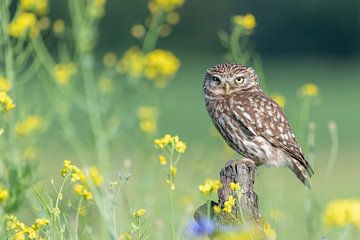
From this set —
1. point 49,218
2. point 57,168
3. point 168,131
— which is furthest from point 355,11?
point 49,218

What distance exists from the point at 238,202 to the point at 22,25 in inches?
138

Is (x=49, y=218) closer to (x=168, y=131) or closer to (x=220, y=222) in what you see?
(x=220, y=222)

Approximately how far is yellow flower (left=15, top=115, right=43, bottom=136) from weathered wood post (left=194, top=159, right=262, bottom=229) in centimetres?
260

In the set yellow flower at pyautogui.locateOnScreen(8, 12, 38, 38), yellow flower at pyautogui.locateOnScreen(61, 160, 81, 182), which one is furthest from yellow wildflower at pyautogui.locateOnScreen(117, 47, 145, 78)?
yellow flower at pyautogui.locateOnScreen(61, 160, 81, 182)

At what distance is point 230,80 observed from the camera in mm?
7438

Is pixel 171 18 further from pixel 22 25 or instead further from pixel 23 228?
pixel 23 228

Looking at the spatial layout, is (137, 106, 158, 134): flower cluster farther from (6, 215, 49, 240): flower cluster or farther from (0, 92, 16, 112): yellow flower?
(6, 215, 49, 240): flower cluster

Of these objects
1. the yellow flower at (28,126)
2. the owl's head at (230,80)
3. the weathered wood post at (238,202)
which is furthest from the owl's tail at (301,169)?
the yellow flower at (28,126)

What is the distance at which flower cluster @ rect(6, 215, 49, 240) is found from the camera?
4996 mm

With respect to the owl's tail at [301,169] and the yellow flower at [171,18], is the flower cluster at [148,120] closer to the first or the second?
the yellow flower at [171,18]

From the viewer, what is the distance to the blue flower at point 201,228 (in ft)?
14.3

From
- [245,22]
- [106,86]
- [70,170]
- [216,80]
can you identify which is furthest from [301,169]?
[106,86]

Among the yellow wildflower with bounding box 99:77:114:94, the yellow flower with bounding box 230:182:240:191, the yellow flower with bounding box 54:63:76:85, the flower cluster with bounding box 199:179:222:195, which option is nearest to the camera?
the flower cluster with bounding box 199:179:222:195

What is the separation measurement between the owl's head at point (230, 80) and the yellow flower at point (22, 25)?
1.42 metres
